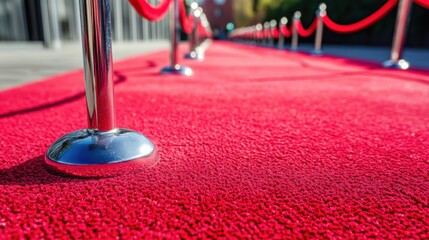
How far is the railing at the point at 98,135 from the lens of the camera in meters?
0.87

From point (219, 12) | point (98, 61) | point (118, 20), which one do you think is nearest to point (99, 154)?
point (98, 61)

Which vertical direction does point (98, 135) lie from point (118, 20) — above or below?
below

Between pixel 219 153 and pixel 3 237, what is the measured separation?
25.7 inches

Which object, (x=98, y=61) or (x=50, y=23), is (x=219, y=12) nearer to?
(x=50, y=23)

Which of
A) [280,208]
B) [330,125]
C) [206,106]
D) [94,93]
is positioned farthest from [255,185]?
[206,106]

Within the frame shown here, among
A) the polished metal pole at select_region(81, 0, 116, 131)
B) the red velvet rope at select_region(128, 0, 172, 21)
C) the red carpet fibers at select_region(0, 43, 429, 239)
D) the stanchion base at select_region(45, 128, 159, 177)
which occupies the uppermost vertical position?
the red velvet rope at select_region(128, 0, 172, 21)

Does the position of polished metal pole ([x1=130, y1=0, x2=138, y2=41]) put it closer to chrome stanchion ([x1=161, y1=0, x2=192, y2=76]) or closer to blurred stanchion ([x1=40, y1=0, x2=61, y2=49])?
blurred stanchion ([x1=40, y1=0, x2=61, y2=49])

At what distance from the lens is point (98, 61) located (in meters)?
0.90

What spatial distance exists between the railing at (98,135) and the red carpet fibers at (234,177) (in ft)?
0.13

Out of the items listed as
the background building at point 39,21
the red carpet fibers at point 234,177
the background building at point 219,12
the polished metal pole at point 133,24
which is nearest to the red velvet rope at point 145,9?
the red carpet fibers at point 234,177

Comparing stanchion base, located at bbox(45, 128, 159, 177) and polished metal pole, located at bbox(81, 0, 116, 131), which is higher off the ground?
polished metal pole, located at bbox(81, 0, 116, 131)

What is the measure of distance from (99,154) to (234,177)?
0.38 m

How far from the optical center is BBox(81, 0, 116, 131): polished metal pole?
0.87m

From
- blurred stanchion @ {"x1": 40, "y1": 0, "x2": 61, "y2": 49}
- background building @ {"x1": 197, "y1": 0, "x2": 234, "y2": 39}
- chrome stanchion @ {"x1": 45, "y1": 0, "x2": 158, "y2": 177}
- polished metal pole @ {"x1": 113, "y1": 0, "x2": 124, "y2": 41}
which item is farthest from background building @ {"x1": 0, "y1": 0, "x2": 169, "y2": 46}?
background building @ {"x1": 197, "y1": 0, "x2": 234, "y2": 39}
